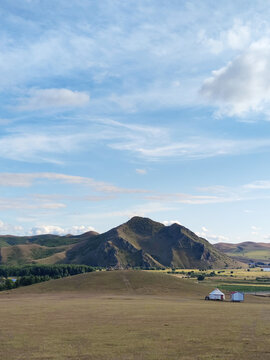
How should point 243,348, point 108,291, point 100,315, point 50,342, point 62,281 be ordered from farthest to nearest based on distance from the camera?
point 62,281
point 108,291
point 100,315
point 50,342
point 243,348

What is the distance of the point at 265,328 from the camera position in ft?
187

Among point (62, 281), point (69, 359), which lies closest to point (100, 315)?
point (69, 359)

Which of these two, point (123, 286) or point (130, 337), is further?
point (123, 286)

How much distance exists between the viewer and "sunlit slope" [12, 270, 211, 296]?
148375 millimetres

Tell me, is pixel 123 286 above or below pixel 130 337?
below

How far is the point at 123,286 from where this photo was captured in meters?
157

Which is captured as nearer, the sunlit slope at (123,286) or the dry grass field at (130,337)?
the dry grass field at (130,337)

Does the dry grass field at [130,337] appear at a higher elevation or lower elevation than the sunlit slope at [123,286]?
higher

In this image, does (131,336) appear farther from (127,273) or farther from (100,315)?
(127,273)

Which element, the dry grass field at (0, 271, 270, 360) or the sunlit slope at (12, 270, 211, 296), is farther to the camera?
the sunlit slope at (12, 270, 211, 296)

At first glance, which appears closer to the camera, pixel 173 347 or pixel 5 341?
pixel 173 347

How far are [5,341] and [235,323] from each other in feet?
124

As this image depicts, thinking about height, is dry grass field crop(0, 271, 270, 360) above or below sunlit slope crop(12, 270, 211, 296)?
above

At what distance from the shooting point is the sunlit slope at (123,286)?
148 m
